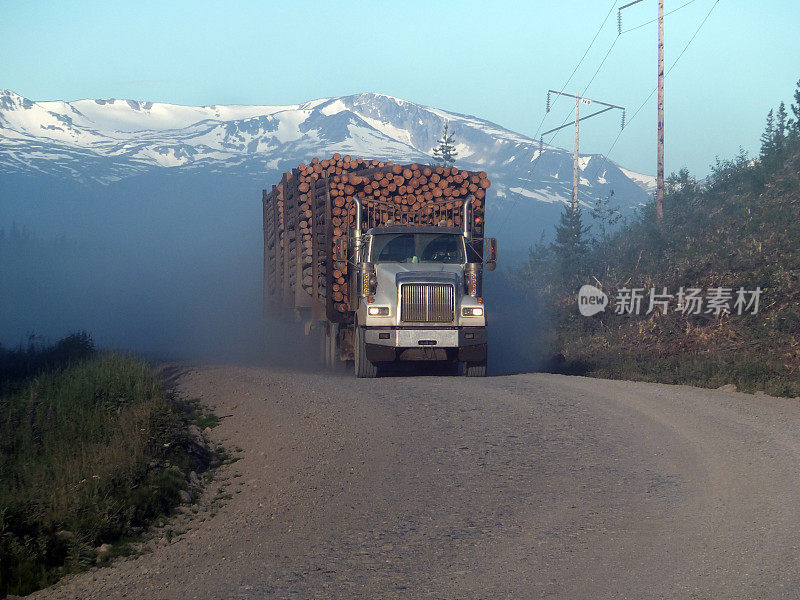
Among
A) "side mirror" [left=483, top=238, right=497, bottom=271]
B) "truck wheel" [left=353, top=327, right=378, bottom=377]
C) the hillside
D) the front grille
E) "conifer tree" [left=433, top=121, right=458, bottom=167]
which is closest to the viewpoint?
the front grille

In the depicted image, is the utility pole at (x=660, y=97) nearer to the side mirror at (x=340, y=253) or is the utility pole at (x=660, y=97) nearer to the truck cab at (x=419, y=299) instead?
the truck cab at (x=419, y=299)

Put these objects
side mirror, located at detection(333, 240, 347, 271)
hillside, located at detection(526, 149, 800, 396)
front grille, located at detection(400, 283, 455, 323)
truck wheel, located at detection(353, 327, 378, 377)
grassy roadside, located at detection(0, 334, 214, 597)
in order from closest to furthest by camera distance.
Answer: grassy roadside, located at detection(0, 334, 214, 597) < front grille, located at detection(400, 283, 455, 323) < truck wheel, located at detection(353, 327, 378, 377) < side mirror, located at detection(333, 240, 347, 271) < hillside, located at detection(526, 149, 800, 396)

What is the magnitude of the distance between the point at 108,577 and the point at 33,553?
2.56 ft

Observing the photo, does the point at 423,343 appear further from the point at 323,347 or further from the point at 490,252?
the point at 323,347

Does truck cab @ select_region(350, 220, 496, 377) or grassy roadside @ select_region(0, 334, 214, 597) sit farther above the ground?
truck cab @ select_region(350, 220, 496, 377)

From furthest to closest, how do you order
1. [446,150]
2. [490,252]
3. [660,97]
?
[446,150] < [660,97] < [490,252]

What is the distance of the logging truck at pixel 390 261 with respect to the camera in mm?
14109

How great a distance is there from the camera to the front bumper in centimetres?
1408

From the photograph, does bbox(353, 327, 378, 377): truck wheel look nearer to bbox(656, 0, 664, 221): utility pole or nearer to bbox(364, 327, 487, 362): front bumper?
bbox(364, 327, 487, 362): front bumper

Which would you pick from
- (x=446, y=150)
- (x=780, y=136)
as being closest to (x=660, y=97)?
(x=780, y=136)

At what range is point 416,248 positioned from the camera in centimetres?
1490

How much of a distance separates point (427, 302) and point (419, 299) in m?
0.15

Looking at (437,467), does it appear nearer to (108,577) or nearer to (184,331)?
(108,577)

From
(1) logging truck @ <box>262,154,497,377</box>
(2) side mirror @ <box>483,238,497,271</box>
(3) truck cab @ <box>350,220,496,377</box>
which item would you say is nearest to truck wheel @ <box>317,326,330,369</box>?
(1) logging truck @ <box>262,154,497,377</box>
